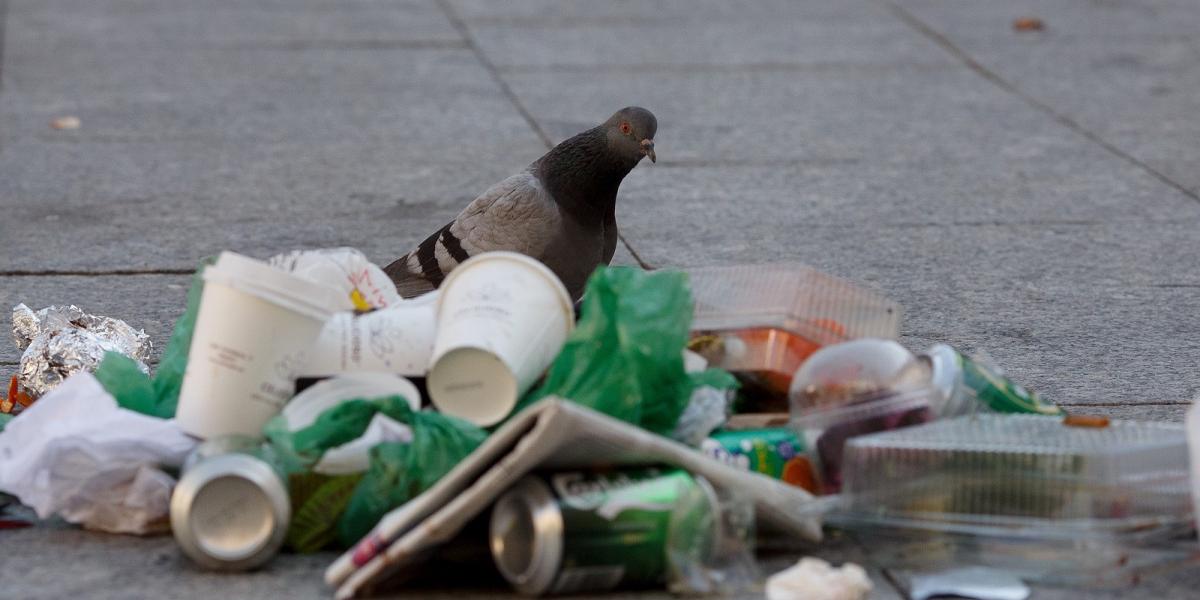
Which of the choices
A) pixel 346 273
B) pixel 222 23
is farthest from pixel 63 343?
pixel 222 23

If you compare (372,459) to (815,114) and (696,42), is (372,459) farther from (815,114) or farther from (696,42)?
(696,42)

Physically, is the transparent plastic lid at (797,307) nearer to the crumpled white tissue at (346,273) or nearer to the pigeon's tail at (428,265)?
the crumpled white tissue at (346,273)

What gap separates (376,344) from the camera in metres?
3.43

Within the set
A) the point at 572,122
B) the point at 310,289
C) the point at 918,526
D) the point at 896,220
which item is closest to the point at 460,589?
the point at 310,289

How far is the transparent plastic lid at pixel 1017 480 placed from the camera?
3.06 m

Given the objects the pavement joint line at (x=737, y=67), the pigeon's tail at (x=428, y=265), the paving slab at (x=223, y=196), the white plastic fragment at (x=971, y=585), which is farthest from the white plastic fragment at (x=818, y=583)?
the pavement joint line at (x=737, y=67)

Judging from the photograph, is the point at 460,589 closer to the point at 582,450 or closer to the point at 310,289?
the point at 582,450

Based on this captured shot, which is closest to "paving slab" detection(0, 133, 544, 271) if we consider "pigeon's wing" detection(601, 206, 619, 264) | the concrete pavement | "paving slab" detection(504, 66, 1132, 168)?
the concrete pavement

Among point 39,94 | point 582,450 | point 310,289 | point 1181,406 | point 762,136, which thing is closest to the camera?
point 582,450

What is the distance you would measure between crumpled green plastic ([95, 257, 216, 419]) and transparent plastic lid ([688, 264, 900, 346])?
1.10 meters

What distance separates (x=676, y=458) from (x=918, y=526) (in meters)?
0.48

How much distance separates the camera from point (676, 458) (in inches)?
119

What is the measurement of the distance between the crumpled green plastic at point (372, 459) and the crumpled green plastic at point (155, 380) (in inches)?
17.1

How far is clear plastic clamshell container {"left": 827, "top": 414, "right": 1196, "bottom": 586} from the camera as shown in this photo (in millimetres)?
3047
